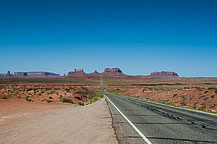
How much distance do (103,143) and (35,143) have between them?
2268 mm

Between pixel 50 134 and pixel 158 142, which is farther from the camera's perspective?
pixel 50 134

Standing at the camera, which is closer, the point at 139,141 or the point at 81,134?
the point at 139,141

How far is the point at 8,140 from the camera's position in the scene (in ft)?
23.0

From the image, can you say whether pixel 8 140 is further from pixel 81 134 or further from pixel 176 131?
pixel 176 131

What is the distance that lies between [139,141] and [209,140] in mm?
2453

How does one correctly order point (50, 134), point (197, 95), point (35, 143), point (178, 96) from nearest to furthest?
point (35, 143) → point (50, 134) → point (197, 95) → point (178, 96)

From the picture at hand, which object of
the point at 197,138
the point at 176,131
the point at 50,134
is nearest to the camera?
the point at 197,138

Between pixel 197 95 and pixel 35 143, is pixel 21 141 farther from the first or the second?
pixel 197 95

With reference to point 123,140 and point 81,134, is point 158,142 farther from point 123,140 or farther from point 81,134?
point 81,134

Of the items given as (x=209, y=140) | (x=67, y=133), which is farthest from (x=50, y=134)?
(x=209, y=140)

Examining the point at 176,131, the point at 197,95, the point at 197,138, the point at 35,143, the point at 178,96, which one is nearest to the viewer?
the point at 35,143

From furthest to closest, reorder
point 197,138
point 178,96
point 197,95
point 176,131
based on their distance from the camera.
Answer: point 178,96, point 197,95, point 176,131, point 197,138

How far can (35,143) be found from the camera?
6617 millimetres

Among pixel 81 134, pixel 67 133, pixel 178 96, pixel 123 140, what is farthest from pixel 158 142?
pixel 178 96
